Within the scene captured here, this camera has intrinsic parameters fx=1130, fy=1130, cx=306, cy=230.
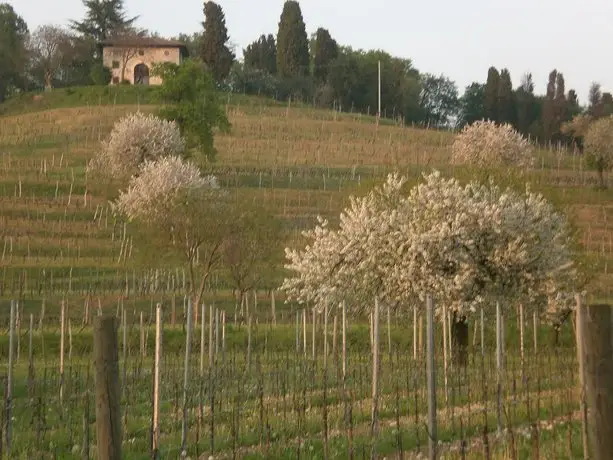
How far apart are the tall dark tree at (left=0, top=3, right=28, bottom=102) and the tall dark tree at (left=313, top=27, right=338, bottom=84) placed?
3316 centimetres

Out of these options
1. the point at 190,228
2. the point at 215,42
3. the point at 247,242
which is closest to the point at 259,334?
the point at 247,242

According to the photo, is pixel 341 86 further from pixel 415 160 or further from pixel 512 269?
pixel 512 269

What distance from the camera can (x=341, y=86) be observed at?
416 feet

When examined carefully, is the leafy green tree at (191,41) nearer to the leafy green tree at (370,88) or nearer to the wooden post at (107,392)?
the leafy green tree at (370,88)

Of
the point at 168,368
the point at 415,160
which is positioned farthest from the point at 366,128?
the point at 168,368

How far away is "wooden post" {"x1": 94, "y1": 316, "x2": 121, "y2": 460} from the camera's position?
6.92 meters

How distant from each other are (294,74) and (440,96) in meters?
25.6

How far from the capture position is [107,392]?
23.0ft

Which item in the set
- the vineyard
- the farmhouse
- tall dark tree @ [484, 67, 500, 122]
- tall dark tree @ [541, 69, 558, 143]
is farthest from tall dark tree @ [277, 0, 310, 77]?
tall dark tree @ [541, 69, 558, 143]

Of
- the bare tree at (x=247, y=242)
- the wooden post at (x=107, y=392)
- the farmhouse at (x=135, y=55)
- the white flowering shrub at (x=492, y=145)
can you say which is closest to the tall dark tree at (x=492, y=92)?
the farmhouse at (x=135, y=55)

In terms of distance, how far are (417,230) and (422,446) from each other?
1511 centimetres

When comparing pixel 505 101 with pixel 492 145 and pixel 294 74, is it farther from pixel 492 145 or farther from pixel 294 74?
pixel 492 145

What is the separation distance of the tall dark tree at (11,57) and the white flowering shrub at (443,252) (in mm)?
89723

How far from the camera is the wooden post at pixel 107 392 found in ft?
22.7
